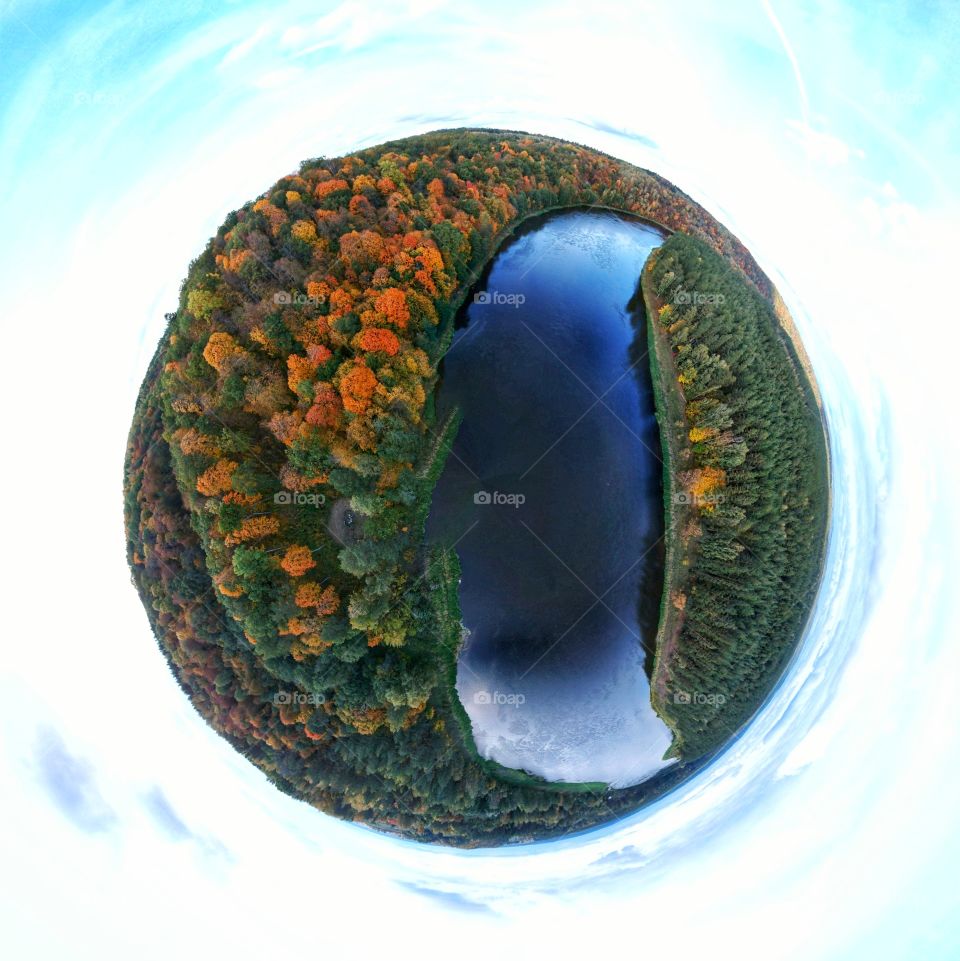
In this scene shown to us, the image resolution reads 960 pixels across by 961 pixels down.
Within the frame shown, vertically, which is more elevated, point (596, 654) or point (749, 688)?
point (749, 688)

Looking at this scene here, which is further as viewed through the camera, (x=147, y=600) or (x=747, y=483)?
(x=147, y=600)

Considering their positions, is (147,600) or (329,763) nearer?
(329,763)

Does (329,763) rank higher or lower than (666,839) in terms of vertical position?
lower

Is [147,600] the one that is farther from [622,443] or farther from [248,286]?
[622,443]

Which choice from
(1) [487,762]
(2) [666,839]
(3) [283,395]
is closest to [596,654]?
(1) [487,762]

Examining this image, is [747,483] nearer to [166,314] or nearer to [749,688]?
[749,688]

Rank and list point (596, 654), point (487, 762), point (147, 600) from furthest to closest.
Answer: point (147, 600)
point (487, 762)
point (596, 654)

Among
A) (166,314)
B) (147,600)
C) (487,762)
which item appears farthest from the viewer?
(166,314)

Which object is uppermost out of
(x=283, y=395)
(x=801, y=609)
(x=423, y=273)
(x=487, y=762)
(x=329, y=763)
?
(x=801, y=609)

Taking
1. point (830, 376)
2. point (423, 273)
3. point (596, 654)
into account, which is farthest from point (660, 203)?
point (596, 654)
